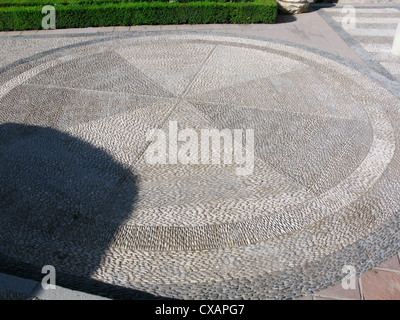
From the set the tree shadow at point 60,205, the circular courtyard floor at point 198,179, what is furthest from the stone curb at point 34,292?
the circular courtyard floor at point 198,179

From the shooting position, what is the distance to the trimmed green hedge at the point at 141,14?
39.4 ft

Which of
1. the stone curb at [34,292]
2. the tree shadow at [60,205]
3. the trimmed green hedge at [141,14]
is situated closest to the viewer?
the stone curb at [34,292]

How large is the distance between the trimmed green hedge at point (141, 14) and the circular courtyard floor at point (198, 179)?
3.55m

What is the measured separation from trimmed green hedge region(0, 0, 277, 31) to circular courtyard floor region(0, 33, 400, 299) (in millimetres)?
3553

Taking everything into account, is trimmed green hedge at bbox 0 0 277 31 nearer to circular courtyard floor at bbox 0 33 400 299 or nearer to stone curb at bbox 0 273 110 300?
circular courtyard floor at bbox 0 33 400 299

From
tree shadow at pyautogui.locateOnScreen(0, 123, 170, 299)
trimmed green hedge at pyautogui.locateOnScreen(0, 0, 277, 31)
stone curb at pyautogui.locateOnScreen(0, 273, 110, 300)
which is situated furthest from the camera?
trimmed green hedge at pyautogui.locateOnScreen(0, 0, 277, 31)

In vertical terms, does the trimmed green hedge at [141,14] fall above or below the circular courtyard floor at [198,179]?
above

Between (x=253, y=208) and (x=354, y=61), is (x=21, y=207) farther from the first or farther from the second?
(x=354, y=61)

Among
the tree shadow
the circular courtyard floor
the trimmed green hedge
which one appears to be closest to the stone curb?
the tree shadow

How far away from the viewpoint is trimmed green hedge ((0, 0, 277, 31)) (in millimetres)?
12008

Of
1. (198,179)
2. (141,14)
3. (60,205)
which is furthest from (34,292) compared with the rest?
(141,14)

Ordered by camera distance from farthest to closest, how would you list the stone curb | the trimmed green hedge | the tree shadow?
the trimmed green hedge → the tree shadow → the stone curb

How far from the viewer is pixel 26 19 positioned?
1198 cm

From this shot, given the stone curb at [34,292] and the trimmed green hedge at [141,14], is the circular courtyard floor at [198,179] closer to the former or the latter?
the stone curb at [34,292]
